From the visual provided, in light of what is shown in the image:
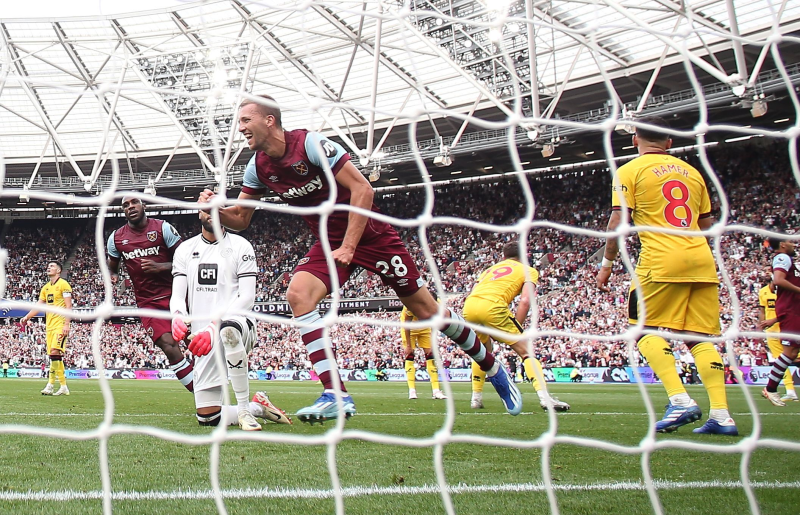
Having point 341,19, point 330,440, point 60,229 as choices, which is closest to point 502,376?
point 330,440

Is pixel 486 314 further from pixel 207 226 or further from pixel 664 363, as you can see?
pixel 207 226

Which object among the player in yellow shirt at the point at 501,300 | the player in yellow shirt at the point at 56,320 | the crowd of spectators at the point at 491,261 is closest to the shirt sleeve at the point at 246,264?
the player in yellow shirt at the point at 501,300

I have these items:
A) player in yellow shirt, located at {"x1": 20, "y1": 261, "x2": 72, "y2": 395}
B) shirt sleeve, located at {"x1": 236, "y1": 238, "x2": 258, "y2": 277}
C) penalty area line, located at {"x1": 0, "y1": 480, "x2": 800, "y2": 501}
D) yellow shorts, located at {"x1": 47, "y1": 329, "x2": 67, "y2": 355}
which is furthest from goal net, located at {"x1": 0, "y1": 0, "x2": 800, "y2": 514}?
yellow shorts, located at {"x1": 47, "y1": 329, "x2": 67, "y2": 355}

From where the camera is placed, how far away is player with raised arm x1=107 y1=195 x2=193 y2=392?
6355mm

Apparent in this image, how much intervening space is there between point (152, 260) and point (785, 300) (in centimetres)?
624

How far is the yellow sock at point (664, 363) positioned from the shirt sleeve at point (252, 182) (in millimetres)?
2418

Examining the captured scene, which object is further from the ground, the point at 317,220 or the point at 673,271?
the point at 317,220

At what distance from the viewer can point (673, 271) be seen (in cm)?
383

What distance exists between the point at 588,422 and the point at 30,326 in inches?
1094

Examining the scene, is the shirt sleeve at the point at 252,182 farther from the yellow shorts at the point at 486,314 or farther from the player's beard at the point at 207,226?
the yellow shorts at the point at 486,314

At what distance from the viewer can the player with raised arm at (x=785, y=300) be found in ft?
21.7

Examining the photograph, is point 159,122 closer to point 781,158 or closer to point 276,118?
point 781,158

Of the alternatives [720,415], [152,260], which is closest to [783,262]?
[720,415]

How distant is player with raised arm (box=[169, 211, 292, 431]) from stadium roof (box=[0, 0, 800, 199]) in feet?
40.2
